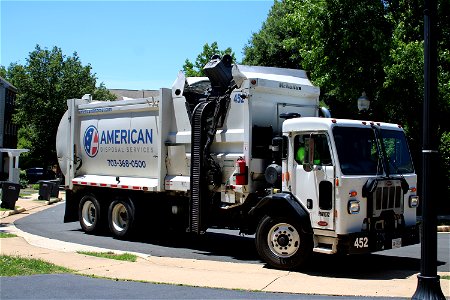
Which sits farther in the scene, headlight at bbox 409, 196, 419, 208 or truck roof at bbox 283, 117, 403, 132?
headlight at bbox 409, 196, 419, 208

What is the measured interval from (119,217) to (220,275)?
545cm

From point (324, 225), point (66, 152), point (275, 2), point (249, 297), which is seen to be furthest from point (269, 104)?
point (275, 2)

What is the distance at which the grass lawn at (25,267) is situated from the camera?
859 centimetres

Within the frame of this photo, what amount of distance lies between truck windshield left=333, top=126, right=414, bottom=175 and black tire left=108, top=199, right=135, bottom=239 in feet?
19.2

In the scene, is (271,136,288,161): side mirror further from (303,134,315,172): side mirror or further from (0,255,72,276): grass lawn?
(0,255,72,276): grass lawn

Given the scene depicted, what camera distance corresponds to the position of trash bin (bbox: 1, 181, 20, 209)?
20828 mm

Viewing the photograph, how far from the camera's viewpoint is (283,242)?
31.4ft

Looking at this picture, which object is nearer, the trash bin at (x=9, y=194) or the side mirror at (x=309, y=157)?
the side mirror at (x=309, y=157)

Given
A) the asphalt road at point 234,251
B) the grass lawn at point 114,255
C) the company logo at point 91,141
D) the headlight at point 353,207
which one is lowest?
the asphalt road at point 234,251

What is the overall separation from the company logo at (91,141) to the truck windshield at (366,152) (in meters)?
7.45

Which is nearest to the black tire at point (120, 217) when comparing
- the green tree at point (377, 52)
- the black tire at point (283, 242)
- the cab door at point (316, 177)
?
the black tire at point (283, 242)

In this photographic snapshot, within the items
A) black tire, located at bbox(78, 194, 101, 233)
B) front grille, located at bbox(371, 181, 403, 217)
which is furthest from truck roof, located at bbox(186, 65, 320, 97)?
black tire, located at bbox(78, 194, 101, 233)

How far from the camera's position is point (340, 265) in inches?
407

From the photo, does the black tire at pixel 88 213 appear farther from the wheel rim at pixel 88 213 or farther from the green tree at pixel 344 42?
the green tree at pixel 344 42
